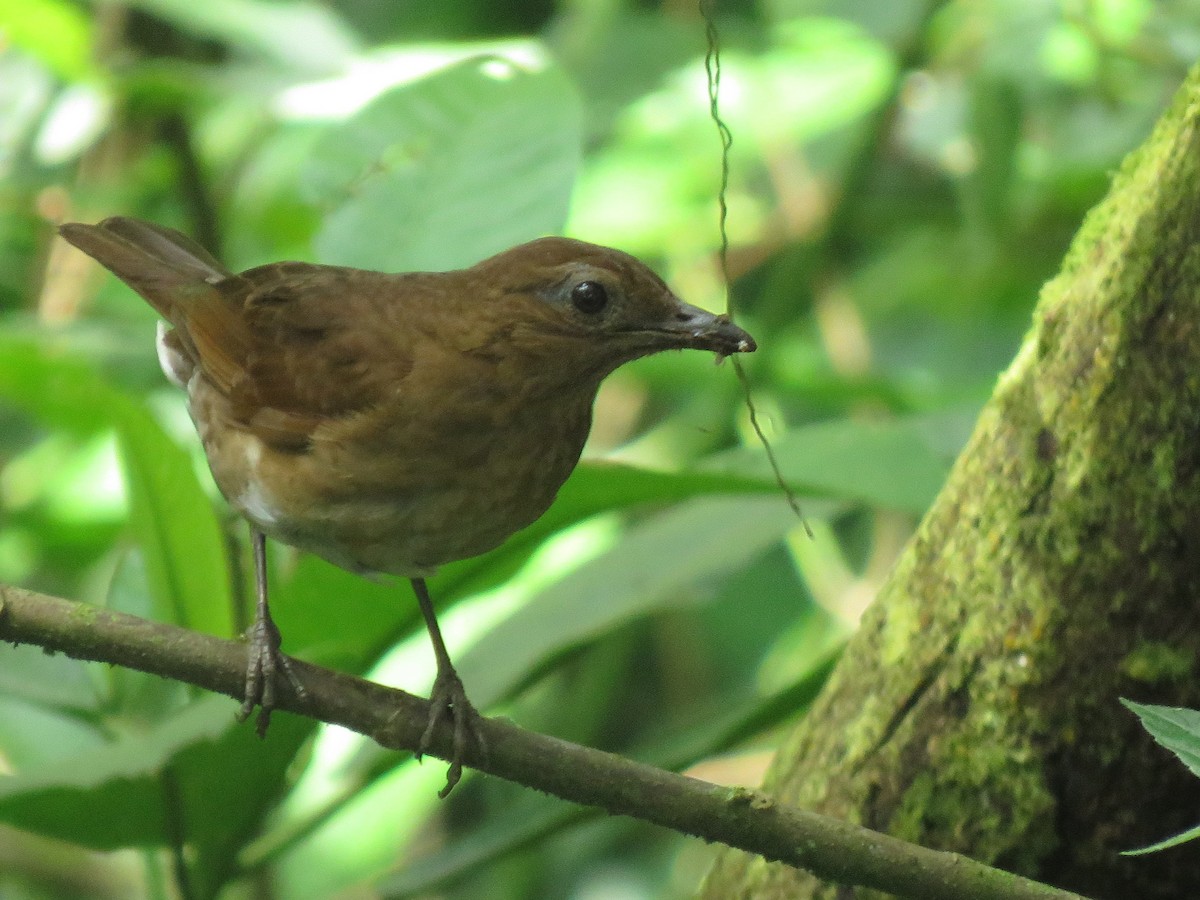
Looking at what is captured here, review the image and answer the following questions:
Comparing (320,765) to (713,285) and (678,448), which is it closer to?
(678,448)

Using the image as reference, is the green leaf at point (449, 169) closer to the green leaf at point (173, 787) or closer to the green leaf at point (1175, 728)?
the green leaf at point (173, 787)

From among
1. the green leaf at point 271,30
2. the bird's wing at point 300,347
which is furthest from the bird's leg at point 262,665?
the green leaf at point 271,30

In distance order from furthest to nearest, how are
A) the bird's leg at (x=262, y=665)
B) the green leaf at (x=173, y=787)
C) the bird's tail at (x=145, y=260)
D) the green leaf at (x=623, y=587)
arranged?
the bird's tail at (x=145, y=260) < the green leaf at (x=623, y=587) < the green leaf at (x=173, y=787) < the bird's leg at (x=262, y=665)

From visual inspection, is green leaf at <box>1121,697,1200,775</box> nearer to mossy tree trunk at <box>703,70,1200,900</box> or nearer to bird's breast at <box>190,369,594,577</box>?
mossy tree trunk at <box>703,70,1200,900</box>

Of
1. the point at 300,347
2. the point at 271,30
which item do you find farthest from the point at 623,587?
the point at 271,30

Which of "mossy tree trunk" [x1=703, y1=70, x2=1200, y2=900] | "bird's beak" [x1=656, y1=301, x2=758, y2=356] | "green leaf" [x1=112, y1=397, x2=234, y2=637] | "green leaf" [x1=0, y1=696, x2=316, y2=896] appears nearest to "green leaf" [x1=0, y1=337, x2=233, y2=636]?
"green leaf" [x1=112, y1=397, x2=234, y2=637]

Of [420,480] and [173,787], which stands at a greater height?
[420,480]

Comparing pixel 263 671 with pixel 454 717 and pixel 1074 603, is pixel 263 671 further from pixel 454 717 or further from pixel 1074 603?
pixel 1074 603
